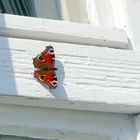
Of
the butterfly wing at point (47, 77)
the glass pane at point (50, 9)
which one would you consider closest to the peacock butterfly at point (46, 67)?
the butterfly wing at point (47, 77)

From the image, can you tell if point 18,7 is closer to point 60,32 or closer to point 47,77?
point 60,32

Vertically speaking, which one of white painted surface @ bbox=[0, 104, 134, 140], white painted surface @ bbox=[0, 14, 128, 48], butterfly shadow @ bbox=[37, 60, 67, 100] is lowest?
white painted surface @ bbox=[0, 104, 134, 140]

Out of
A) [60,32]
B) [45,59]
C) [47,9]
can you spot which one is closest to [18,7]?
[47,9]

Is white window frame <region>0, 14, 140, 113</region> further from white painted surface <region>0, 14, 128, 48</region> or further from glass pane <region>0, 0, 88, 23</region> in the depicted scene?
glass pane <region>0, 0, 88, 23</region>

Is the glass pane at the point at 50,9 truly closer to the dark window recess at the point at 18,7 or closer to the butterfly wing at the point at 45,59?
the dark window recess at the point at 18,7

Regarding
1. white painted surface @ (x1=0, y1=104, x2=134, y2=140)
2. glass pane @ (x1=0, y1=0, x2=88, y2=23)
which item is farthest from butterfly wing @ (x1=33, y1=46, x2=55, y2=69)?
glass pane @ (x1=0, y1=0, x2=88, y2=23)

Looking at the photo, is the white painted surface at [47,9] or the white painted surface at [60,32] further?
the white painted surface at [47,9]

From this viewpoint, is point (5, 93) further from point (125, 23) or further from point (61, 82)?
point (125, 23)
